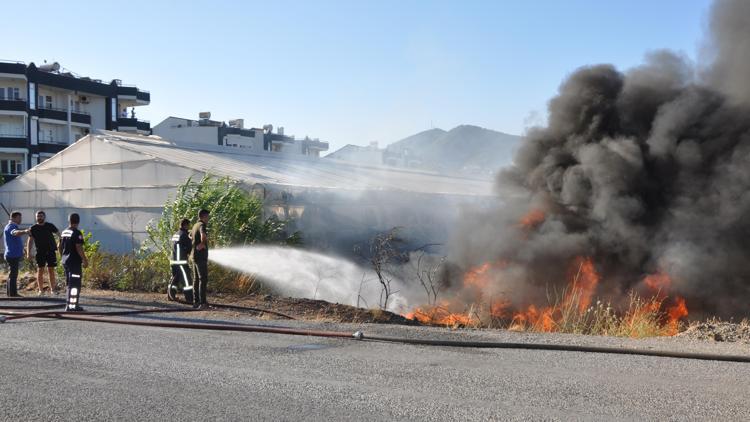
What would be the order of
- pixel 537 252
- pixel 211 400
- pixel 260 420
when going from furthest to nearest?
pixel 537 252 → pixel 211 400 → pixel 260 420

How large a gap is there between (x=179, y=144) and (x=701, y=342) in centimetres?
2435

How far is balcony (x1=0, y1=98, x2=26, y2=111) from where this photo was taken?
170 feet

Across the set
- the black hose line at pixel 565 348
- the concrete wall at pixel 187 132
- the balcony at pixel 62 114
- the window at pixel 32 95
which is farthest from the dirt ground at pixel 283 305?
the concrete wall at pixel 187 132

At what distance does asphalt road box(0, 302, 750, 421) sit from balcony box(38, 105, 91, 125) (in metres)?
51.5

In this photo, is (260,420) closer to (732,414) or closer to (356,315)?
(732,414)

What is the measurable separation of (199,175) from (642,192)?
12594 millimetres

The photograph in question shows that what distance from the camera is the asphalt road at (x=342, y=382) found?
17.3 ft

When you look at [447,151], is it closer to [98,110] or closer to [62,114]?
[62,114]

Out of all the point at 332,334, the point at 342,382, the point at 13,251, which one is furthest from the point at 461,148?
the point at 342,382

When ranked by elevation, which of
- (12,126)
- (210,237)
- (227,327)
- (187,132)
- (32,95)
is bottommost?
(227,327)

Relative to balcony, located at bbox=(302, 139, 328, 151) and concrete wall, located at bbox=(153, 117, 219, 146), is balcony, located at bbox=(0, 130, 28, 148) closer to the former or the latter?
concrete wall, located at bbox=(153, 117, 219, 146)

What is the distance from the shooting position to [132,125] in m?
62.6

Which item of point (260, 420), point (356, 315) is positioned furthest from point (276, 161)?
point (260, 420)

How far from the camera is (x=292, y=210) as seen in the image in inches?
819
